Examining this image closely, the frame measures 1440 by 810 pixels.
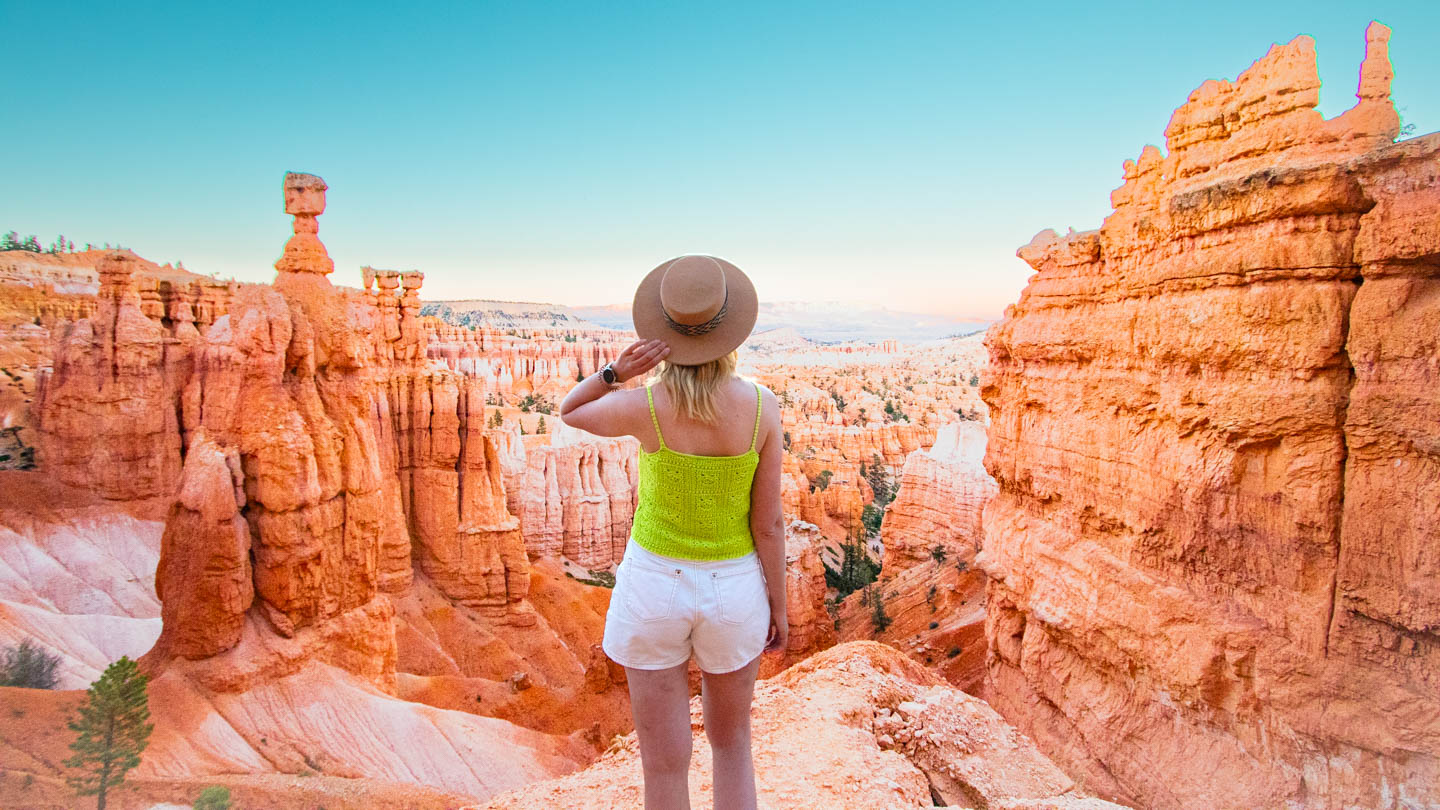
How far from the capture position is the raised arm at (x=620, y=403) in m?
2.46

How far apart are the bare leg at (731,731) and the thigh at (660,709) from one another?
0.10 m

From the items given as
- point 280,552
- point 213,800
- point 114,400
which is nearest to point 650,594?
point 213,800

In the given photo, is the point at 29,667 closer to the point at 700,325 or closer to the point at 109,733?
the point at 109,733

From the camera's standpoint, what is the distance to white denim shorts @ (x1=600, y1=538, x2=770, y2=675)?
2.48 meters

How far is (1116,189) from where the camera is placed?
765cm

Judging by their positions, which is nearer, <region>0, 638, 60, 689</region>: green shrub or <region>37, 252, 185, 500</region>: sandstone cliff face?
<region>0, 638, 60, 689</region>: green shrub

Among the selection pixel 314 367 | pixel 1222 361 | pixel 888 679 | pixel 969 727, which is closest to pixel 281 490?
pixel 314 367

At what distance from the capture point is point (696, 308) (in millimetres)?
2381

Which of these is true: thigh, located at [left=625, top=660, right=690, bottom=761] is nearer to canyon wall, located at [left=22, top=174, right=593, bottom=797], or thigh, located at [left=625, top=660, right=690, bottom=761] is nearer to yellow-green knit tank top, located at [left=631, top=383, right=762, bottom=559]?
yellow-green knit tank top, located at [left=631, top=383, right=762, bottom=559]

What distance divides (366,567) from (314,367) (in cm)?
343

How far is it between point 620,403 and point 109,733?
19.8 ft

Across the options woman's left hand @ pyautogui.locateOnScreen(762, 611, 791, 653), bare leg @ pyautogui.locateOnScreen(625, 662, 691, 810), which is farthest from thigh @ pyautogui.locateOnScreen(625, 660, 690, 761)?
woman's left hand @ pyautogui.locateOnScreen(762, 611, 791, 653)

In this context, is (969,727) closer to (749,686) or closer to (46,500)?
(749,686)

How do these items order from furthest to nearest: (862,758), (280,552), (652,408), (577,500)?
(577,500)
(280,552)
(862,758)
(652,408)
